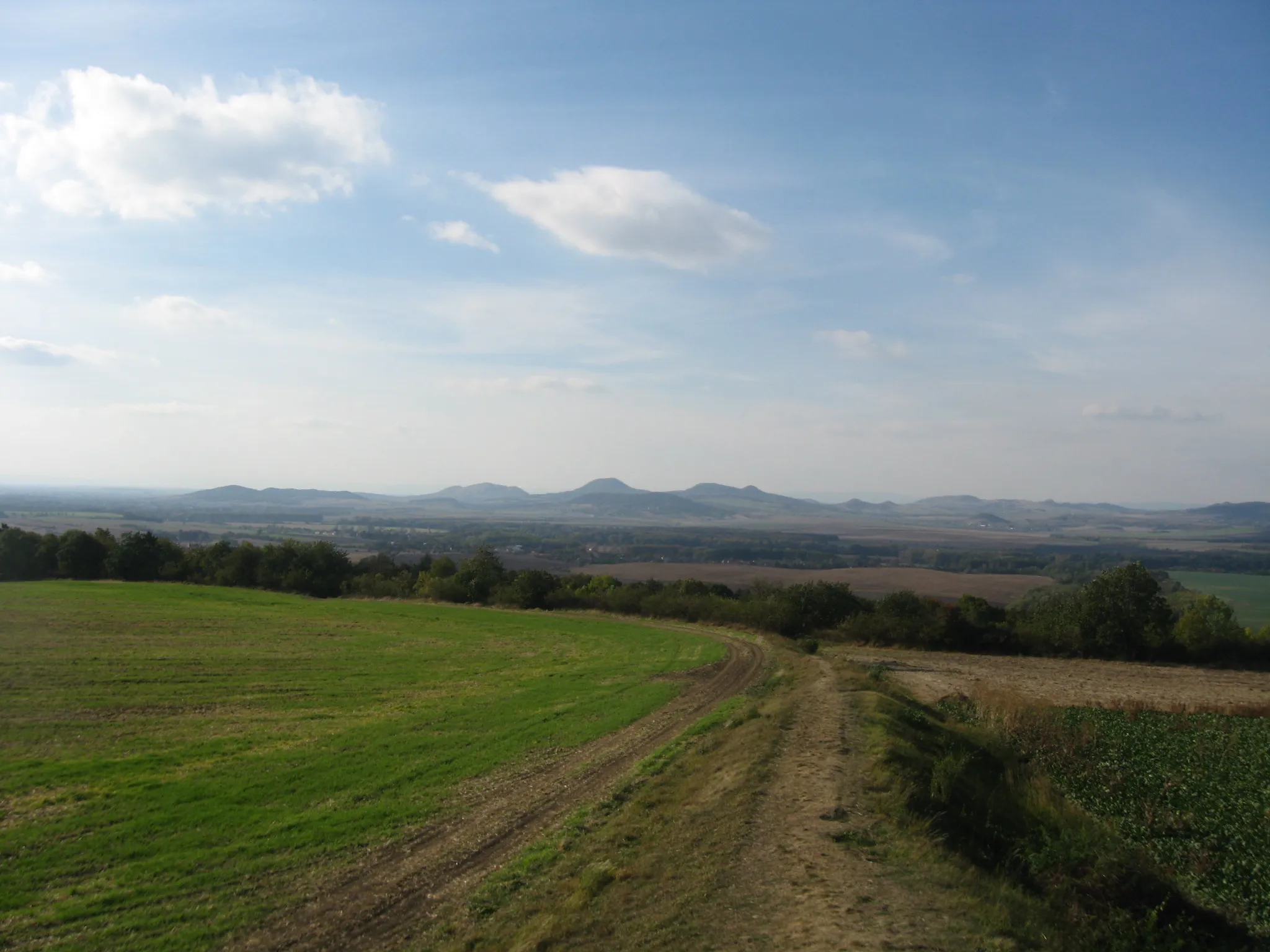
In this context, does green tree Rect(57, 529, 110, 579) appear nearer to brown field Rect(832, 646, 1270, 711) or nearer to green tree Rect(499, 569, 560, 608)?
green tree Rect(499, 569, 560, 608)

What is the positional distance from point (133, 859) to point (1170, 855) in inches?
843

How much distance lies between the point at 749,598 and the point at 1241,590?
285 ft

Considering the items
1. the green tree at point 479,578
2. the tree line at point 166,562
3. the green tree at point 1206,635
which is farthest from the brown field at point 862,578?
the tree line at point 166,562

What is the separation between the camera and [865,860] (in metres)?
12.3

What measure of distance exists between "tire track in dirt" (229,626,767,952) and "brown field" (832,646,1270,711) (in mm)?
22115

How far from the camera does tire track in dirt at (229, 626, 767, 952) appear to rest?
10.5m

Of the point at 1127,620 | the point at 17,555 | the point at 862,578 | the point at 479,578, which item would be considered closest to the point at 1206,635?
the point at 1127,620

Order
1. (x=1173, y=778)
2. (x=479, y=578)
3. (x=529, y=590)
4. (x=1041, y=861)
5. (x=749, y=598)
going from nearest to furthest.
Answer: (x=1041, y=861) → (x=1173, y=778) → (x=749, y=598) → (x=529, y=590) → (x=479, y=578)

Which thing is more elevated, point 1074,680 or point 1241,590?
point 1074,680

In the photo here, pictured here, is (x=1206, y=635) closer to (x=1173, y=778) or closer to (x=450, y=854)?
(x=1173, y=778)

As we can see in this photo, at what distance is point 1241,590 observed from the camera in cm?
10812

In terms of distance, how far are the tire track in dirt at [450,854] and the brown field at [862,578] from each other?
69380 mm

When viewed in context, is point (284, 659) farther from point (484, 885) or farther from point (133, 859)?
point (484, 885)

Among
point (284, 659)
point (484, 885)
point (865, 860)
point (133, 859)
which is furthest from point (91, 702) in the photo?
point (865, 860)
